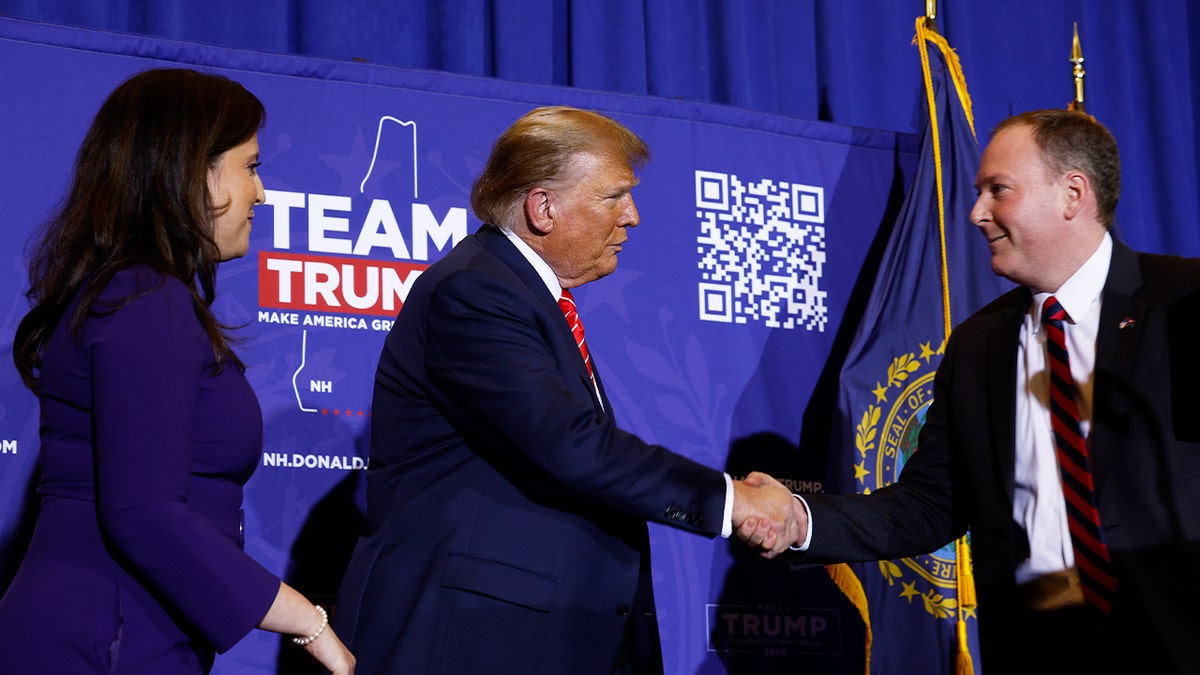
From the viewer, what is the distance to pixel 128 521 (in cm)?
167

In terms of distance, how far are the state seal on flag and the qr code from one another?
11.8 inches

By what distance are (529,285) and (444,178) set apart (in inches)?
40.4

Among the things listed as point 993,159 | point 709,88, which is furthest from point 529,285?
point 709,88

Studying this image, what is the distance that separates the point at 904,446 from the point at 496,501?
173 centimetres

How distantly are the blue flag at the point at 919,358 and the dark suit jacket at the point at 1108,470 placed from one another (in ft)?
1.74

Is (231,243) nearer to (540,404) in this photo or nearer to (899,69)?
(540,404)

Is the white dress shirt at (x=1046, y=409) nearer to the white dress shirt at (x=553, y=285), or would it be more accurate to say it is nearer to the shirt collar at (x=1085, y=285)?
the shirt collar at (x=1085, y=285)

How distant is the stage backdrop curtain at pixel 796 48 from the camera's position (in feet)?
12.2

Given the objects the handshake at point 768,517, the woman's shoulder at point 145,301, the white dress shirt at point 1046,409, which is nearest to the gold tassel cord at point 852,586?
the handshake at point 768,517

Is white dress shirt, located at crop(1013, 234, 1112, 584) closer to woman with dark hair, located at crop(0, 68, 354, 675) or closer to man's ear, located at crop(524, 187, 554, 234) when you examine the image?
man's ear, located at crop(524, 187, 554, 234)

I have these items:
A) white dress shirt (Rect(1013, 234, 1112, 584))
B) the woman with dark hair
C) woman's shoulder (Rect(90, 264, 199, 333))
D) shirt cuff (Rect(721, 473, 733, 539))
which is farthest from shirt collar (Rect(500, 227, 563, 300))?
white dress shirt (Rect(1013, 234, 1112, 584))

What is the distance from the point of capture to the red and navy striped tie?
2.39 m

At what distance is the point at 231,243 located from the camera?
200cm

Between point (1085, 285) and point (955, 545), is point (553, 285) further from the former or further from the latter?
point (955, 545)
